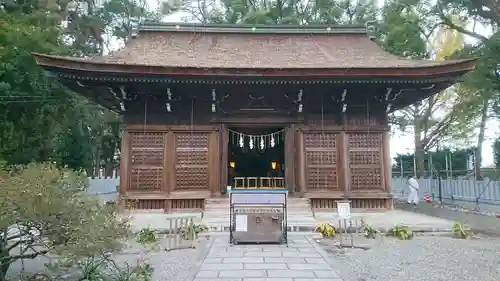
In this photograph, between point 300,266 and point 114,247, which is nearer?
point 114,247

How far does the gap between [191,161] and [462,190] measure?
37.4ft

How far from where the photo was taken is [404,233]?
849cm

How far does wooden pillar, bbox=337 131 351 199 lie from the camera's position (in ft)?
37.6

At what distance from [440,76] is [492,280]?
663 centimetres

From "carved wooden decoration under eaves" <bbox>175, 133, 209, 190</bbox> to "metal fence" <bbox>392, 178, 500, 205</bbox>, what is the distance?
1030 centimetres

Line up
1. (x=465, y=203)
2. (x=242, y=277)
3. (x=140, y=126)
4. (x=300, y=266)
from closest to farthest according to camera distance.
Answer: (x=242, y=277) → (x=300, y=266) → (x=140, y=126) → (x=465, y=203)

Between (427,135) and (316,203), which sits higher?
(427,135)

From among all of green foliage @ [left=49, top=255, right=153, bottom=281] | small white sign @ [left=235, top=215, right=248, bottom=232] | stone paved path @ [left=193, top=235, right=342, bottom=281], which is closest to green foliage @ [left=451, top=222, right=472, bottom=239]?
stone paved path @ [left=193, top=235, right=342, bottom=281]

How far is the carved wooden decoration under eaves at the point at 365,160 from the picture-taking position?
456 inches

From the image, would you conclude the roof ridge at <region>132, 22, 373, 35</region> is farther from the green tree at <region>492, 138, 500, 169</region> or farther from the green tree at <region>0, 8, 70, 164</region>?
the green tree at <region>492, 138, 500, 169</region>

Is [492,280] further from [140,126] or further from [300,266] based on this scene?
[140,126]

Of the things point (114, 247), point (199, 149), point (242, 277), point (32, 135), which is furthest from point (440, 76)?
point (32, 135)

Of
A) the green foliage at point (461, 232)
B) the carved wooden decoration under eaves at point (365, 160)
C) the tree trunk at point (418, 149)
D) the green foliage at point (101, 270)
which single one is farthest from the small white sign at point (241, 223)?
the tree trunk at point (418, 149)

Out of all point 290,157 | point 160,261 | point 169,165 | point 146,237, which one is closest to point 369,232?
point 290,157
